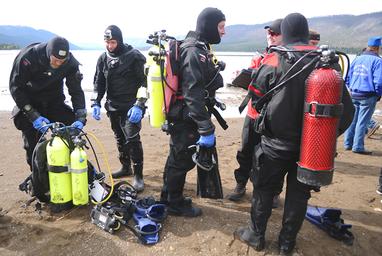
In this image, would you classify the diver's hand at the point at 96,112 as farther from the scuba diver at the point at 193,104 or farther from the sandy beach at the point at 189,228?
the scuba diver at the point at 193,104

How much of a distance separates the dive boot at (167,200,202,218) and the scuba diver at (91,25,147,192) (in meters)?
0.94

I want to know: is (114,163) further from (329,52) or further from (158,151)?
(329,52)

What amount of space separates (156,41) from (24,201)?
8.92ft

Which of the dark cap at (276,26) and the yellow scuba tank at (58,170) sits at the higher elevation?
the dark cap at (276,26)

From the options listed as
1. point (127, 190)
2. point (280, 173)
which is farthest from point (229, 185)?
point (280, 173)

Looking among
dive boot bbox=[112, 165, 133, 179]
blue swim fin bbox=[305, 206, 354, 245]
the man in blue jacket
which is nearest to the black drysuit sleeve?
dive boot bbox=[112, 165, 133, 179]

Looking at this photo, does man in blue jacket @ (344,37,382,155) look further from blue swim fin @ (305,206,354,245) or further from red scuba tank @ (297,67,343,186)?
red scuba tank @ (297,67,343,186)

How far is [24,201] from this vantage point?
4.34m

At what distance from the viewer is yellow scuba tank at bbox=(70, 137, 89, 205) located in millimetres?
3625

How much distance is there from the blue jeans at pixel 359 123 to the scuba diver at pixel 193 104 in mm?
4378

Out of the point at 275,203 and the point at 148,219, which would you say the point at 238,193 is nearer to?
the point at 275,203

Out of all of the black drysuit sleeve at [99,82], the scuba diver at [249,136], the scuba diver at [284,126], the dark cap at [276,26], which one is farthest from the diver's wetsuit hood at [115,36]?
the scuba diver at [284,126]

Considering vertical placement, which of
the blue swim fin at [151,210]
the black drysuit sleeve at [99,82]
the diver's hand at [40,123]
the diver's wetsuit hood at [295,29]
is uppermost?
the diver's wetsuit hood at [295,29]

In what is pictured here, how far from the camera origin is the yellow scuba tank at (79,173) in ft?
11.9
